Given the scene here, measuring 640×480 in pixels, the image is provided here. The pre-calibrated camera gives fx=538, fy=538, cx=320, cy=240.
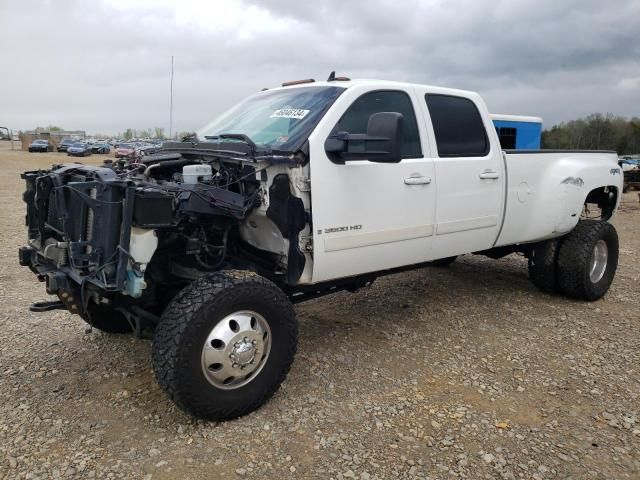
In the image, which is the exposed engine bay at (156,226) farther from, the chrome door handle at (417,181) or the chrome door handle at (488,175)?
the chrome door handle at (488,175)

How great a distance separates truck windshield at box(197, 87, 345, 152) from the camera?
140 inches

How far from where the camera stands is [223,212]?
10.7 ft

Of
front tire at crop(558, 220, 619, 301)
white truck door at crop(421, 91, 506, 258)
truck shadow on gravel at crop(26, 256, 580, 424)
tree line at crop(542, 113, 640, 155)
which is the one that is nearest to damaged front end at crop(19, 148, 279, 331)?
truck shadow on gravel at crop(26, 256, 580, 424)

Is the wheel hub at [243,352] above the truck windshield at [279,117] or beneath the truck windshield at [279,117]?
beneath

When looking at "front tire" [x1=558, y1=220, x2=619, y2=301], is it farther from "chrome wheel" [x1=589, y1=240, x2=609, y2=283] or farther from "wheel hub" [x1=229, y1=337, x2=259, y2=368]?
"wheel hub" [x1=229, y1=337, x2=259, y2=368]

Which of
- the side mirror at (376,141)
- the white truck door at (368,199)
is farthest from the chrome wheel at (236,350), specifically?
the side mirror at (376,141)

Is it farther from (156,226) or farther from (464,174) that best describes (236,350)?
(464,174)

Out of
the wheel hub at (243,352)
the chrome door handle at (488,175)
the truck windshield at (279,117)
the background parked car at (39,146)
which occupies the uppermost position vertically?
the background parked car at (39,146)

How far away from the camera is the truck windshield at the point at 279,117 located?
3566 mm

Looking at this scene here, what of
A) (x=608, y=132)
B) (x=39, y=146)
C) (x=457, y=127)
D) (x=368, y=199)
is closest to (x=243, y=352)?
(x=368, y=199)

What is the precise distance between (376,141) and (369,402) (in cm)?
168

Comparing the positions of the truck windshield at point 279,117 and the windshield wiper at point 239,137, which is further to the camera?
the truck windshield at point 279,117

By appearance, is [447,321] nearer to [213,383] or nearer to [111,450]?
[213,383]

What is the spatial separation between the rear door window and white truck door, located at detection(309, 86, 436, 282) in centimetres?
23
